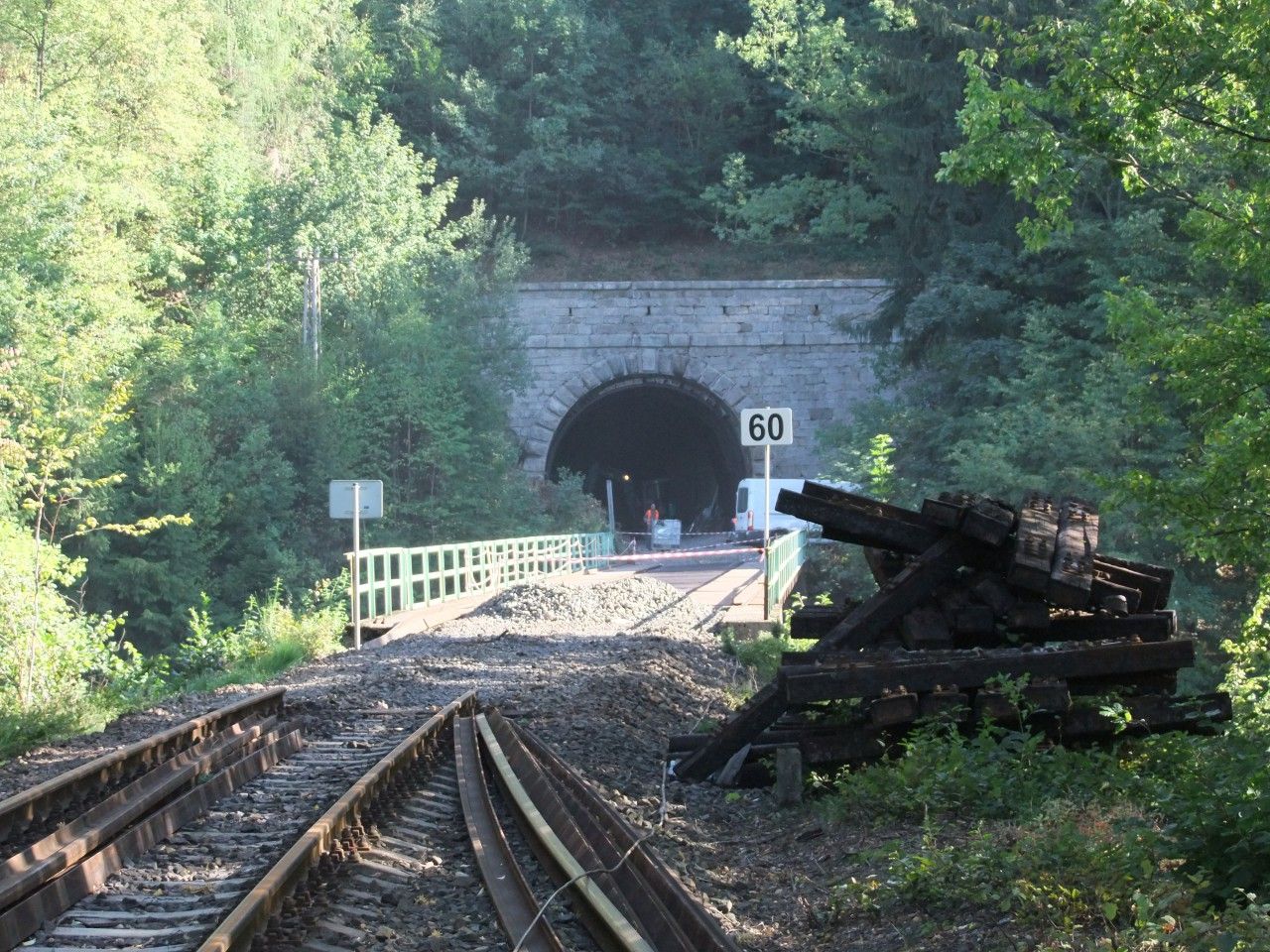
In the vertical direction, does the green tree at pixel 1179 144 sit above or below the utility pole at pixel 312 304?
below

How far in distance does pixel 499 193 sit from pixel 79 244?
27481 millimetres

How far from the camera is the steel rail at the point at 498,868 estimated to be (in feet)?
17.7

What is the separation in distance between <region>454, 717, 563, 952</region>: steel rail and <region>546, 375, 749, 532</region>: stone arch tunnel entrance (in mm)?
39787

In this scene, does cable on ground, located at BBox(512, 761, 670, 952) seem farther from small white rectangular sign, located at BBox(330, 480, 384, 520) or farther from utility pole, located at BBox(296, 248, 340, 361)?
utility pole, located at BBox(296, 248, 340, 361)

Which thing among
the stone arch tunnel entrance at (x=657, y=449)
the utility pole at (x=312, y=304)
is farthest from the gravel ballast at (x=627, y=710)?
the stone arch tunnel entrance at (x=657, y=449)

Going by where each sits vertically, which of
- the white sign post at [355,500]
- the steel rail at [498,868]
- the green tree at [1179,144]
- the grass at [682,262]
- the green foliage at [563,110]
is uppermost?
the green foliage at [563,110]

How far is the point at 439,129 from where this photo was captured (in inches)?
2313

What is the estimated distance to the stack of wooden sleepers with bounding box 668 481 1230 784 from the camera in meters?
8.16

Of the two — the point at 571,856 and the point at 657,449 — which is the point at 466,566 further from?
the point at 657,449

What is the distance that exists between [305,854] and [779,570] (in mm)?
16183

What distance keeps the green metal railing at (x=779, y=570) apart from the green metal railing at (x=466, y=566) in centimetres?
522

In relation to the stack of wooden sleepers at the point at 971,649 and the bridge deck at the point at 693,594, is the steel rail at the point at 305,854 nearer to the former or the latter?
the stack of wooden sleepers at the point at 971,649

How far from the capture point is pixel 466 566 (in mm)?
25625

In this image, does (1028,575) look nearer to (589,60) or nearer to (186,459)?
(186,459)
